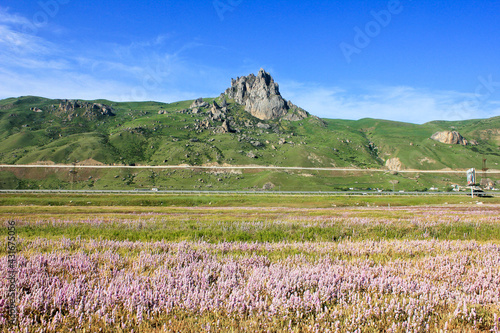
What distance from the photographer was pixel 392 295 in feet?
16.4

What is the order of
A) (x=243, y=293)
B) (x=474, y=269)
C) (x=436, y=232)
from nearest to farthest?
1. (x=243, y=293)
2. (x=474, y=269)
3. (x=436, y=232)

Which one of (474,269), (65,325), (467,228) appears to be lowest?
(467,228)

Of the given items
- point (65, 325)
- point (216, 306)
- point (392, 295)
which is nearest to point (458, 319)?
point (392, 295)

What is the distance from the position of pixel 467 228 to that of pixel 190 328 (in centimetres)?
1902

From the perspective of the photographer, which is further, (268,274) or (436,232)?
(436,232)

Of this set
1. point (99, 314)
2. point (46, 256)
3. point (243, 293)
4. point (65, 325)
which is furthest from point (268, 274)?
point (46, 256)

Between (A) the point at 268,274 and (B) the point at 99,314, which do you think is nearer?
(B) the point at 99,314

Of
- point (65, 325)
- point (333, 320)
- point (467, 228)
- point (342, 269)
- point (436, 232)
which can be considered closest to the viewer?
point (65, 325)

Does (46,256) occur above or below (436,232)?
above

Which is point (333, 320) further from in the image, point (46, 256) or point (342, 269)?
point (46, 256)

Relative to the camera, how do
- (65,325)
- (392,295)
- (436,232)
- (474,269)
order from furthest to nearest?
(436,232) → (474,269) → (392,295) → (65,325)

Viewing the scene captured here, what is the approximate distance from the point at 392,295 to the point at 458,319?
994mm

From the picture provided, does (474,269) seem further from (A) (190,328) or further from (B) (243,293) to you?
(A) (190,328)

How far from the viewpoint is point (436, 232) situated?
15383 millimetres
